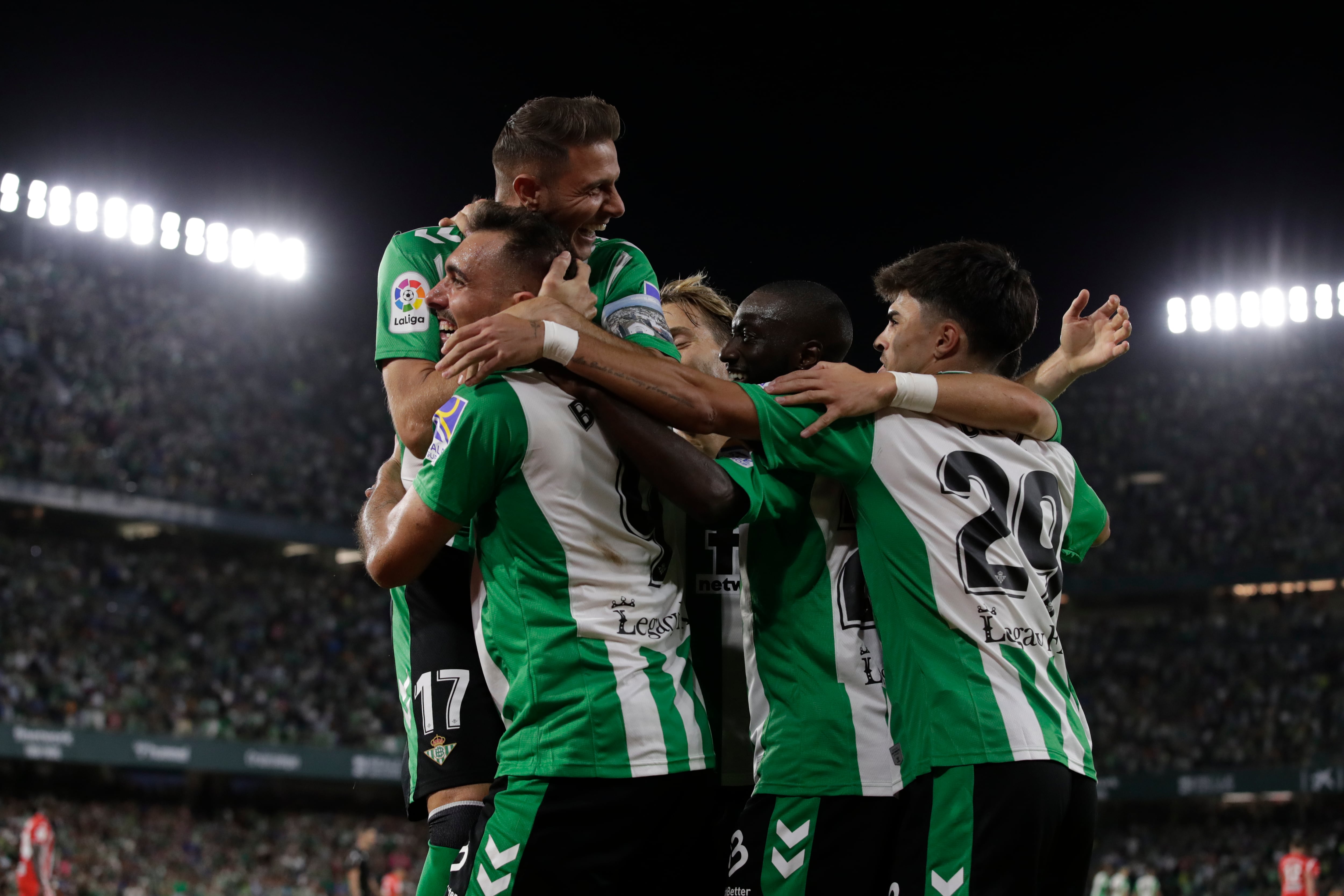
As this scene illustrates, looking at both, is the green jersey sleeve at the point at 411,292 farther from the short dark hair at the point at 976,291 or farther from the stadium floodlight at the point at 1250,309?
the stadium floodlight at the point at 1250,309

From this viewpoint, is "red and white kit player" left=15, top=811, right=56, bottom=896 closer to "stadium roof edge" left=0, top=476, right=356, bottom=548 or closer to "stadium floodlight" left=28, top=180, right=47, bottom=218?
"stadium roof edge" left=0, top=476, right=356, bottom=548

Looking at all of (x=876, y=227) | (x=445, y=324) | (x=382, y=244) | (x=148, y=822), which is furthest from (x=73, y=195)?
(x=445, y=324)

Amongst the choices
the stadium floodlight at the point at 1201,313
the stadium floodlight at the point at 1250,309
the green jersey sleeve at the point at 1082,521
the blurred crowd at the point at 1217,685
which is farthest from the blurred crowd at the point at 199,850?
the stadium floodlight at the point at 1250,309

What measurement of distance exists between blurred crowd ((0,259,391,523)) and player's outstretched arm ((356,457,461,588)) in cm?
3013

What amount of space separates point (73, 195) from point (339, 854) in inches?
821

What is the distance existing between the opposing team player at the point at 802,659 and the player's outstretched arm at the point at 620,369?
6 cm

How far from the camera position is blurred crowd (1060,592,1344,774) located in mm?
33094

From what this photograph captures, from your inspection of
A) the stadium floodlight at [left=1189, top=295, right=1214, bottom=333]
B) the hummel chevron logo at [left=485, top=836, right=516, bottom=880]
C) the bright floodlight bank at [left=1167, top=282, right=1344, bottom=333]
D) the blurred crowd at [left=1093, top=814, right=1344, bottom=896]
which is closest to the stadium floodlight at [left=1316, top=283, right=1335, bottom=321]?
the bright floodlight bank at [left=1167, top=282, right=1344, bottom=333]

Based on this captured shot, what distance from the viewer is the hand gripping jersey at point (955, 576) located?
3340 millimetres

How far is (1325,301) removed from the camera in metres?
41.0

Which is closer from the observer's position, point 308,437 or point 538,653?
point 538,653

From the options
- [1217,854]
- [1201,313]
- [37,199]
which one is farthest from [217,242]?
[1217,854]

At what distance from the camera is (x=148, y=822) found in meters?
27.5

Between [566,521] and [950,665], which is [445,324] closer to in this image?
[566,521]
